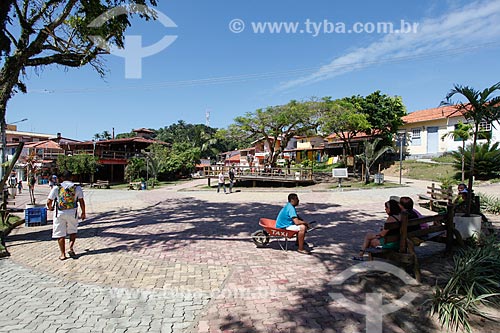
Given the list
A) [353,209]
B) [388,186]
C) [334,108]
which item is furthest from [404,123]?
[353,209]

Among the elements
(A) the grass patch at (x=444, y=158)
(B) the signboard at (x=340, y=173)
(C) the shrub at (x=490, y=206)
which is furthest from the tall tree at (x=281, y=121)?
(C) the shrub at (x=490, y=206)

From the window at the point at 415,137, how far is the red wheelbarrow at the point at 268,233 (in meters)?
26.8

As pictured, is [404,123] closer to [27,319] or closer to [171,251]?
[171,251]

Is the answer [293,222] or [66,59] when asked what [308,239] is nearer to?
[293,222]

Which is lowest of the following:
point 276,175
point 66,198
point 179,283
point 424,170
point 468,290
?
point 179,283

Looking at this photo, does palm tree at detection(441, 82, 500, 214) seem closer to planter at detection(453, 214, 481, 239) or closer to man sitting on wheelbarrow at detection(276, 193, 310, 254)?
planter at detection(453, 214, 481, 239)

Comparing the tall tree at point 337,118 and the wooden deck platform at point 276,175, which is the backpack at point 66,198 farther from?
the tall tree at point 337,118

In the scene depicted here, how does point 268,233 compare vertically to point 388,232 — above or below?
below

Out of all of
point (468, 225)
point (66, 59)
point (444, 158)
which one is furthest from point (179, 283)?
point (444, 158)

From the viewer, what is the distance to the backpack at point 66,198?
5719 millimetres

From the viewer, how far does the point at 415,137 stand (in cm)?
2867

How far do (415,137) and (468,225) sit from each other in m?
26.2

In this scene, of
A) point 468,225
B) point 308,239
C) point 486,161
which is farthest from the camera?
point 486,161

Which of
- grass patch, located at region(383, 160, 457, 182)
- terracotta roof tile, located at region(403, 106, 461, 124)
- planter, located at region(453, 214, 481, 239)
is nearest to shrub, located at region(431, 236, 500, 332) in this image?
planter, located at region(453, 214, 481, 239)
